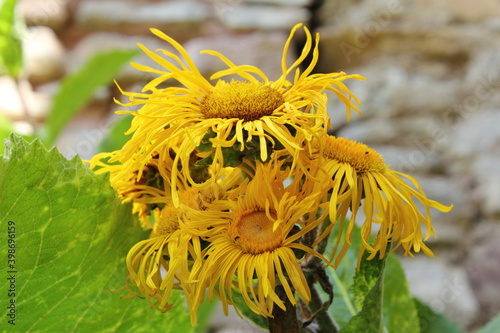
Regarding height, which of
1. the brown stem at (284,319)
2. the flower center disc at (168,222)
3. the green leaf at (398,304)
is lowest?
the green leaf at (398,304)

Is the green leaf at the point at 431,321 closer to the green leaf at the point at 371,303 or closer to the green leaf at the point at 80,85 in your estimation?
the green leaf at the point at 371,303

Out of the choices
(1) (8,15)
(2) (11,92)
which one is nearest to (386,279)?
(1) (8,15)

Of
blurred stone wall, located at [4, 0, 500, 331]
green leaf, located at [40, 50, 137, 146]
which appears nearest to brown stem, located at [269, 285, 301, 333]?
green leaf, located at [40, 50, 137, 146]

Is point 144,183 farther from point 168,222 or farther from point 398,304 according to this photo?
point 398,304

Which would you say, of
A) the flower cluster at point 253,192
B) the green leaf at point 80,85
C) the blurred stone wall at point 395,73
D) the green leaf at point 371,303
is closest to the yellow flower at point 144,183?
the flower cluster at point 253,192

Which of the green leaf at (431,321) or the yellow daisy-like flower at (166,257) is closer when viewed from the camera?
the yellow daisy-like flower at (166,257)

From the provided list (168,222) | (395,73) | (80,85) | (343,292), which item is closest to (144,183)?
(168,222)
